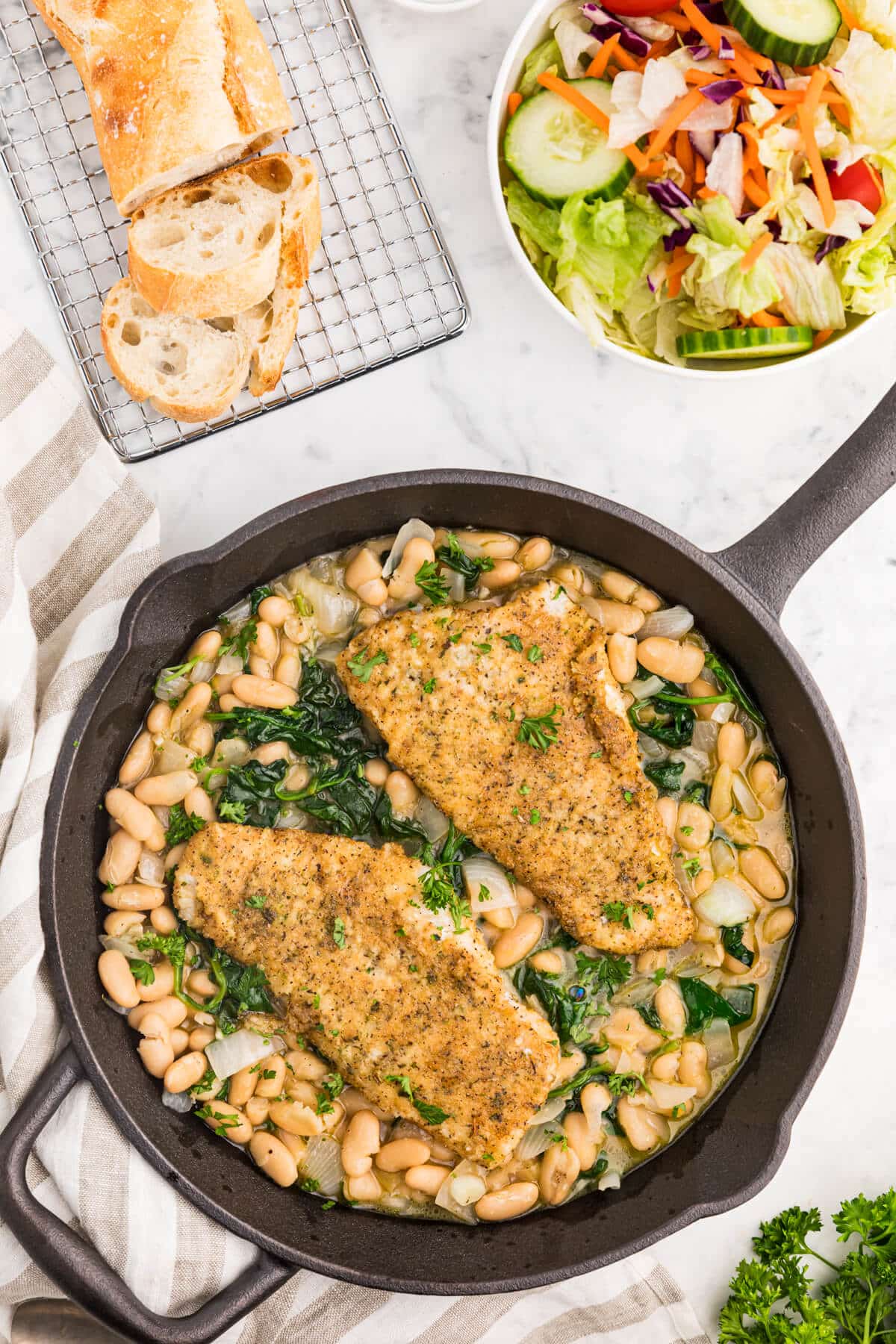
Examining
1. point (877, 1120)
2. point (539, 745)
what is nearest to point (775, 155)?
point (539, 745)

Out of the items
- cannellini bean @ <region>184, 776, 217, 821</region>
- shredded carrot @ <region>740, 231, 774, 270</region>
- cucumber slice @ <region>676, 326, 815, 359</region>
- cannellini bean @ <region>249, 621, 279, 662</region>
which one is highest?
shredded carrot @ <region>740, 231, 774, 270</region>

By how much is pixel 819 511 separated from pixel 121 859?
2.22 metres

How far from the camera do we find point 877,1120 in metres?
3.83

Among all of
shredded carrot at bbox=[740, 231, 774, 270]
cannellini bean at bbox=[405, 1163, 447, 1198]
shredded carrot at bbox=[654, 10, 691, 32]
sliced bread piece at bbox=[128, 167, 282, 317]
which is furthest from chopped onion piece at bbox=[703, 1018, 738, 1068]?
shredded carrot at bbox=[654, 10, 691, 32]

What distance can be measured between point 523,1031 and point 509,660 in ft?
3.55

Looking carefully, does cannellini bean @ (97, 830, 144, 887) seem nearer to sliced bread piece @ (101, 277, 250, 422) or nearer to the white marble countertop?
the white marble countertop

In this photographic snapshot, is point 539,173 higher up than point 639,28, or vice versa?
point 639,28

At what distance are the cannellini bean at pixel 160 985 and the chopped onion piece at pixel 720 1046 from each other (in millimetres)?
1662

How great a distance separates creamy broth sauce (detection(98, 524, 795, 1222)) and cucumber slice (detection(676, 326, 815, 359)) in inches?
28.5

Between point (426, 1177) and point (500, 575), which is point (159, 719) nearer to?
point (500, 575)

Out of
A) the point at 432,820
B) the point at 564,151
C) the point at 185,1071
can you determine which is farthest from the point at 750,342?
the point at 185,1071

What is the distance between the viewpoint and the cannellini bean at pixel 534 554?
11.1 ft

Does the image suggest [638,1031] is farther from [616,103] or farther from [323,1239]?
[616,103]

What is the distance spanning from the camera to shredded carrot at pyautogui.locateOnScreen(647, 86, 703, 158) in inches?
122
